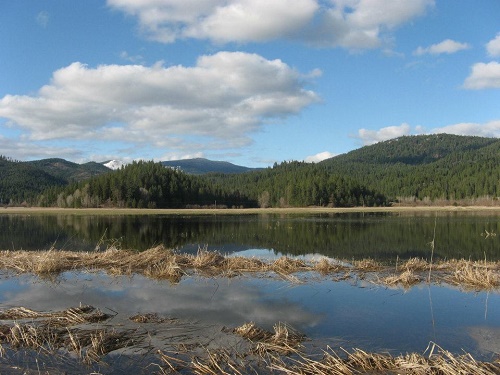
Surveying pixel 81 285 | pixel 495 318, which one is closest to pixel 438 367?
pixel 495 318

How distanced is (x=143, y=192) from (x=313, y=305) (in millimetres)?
126792

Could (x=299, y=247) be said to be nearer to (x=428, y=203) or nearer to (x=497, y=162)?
(x=428, y=203)

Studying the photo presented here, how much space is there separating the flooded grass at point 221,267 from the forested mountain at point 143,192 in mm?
113932

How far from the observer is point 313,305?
12.5 m

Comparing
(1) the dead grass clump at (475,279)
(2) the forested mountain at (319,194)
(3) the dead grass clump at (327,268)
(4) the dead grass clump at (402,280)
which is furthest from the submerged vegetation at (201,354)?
(2) the forested mountain at (319,194)

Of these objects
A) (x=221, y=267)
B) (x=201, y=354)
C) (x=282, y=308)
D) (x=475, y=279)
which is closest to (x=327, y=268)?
(x=221, y=267)

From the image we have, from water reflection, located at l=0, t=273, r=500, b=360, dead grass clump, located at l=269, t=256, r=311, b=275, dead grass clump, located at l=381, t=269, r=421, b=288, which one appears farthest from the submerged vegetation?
dead grass clump, located at l=269, t=256, r=311, b=275

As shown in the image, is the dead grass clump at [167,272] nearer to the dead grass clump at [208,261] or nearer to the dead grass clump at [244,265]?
the dead grass clump at [208,261]

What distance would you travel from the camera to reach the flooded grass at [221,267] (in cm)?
1655

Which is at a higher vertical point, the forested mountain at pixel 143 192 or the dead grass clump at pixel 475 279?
the forested mountain at pixel 143 192

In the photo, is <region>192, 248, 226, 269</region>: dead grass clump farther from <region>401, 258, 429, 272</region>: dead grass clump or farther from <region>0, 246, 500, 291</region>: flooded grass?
<region>401, 258, 429, 272</region>: dead grass clump

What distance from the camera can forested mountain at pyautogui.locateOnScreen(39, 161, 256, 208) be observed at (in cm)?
13125

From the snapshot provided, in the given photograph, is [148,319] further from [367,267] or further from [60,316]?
[367,267]

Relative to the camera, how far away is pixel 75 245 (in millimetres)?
31203
